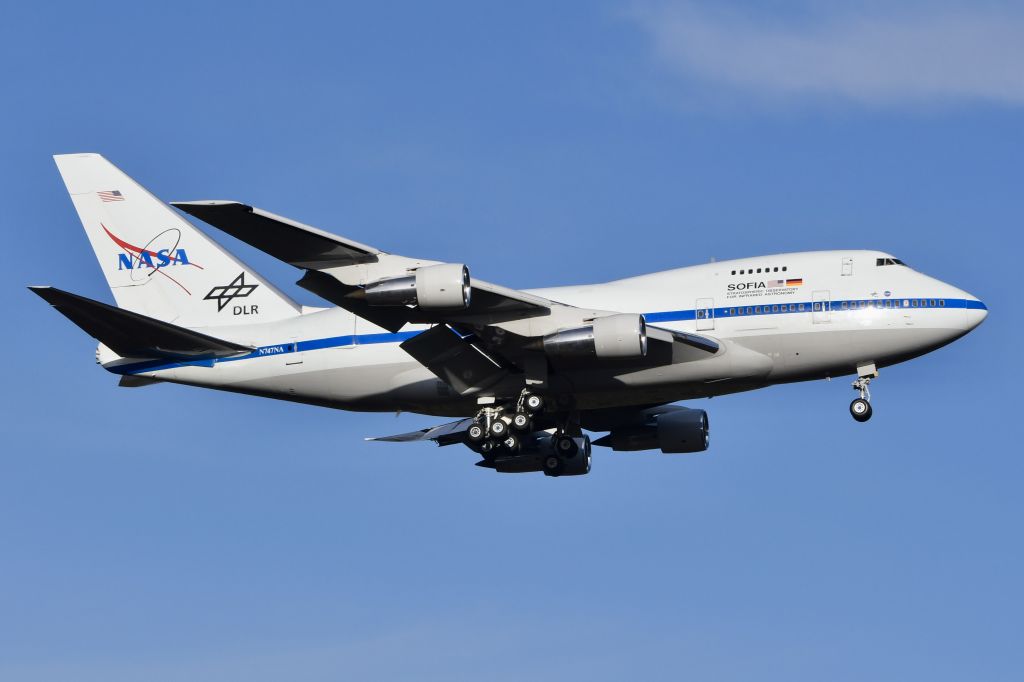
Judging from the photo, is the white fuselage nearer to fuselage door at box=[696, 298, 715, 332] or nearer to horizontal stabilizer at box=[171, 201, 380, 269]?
fuselage door at box=[696, 298, 715, 332]

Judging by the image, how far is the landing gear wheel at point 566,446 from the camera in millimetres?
47094

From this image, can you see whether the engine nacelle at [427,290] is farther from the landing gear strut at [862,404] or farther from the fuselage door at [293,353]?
the landing gear strut at [862,404]

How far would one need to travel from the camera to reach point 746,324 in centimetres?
4375

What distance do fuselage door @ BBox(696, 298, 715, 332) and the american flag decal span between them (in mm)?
21077

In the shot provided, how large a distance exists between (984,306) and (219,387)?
24162mm

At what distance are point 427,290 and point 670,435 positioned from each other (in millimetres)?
13738

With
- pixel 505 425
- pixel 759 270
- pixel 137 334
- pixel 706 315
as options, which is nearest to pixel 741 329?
pixel 706 315

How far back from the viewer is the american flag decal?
2034 inches

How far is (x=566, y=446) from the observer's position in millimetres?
47094

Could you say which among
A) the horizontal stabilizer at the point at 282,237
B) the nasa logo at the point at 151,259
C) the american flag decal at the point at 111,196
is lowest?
the horizontal stabilizer at the point at 282,237

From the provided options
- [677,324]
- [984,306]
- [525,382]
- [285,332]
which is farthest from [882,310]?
[285,332]

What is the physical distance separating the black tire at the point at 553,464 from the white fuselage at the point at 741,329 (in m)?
3.03

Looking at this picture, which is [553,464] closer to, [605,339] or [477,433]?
[477,433]

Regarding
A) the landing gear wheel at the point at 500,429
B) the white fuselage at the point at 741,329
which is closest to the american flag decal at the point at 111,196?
the white fuselage at the point at 741,329
